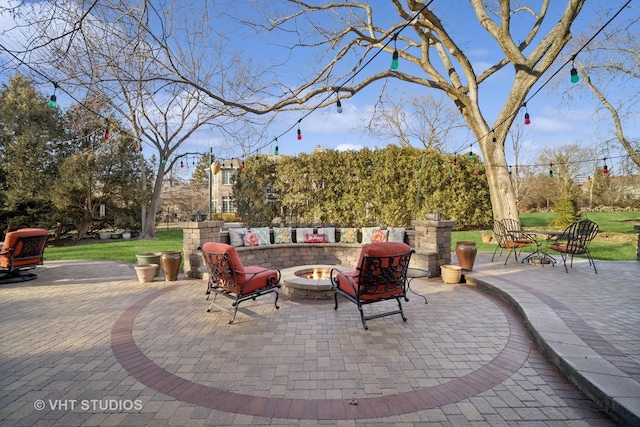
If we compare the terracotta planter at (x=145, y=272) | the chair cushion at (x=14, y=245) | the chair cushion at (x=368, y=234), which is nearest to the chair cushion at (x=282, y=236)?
the chair cushion at (x=368, y=234)

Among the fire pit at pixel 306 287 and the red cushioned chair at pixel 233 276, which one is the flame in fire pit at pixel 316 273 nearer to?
the fire pit at pixel 306 287

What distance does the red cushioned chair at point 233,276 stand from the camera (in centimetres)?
401

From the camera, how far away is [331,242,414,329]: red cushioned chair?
12.1ft

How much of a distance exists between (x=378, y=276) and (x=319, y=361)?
1313 mm

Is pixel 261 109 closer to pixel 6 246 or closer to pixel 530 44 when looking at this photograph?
pixel 6 246

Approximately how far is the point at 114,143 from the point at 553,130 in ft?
74.6

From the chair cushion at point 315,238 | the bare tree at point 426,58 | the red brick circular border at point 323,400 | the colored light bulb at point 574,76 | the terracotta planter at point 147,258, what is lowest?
the red brick circular border at point 323,400

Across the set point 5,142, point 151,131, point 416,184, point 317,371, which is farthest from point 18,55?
point 5,142

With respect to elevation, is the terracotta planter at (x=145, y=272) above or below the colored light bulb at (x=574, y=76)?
below

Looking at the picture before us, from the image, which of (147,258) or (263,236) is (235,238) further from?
(147,258)

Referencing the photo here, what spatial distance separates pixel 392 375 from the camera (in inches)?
104

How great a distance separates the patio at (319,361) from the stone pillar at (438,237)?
5.56ft

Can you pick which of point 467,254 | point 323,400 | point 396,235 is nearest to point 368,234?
point 396,235

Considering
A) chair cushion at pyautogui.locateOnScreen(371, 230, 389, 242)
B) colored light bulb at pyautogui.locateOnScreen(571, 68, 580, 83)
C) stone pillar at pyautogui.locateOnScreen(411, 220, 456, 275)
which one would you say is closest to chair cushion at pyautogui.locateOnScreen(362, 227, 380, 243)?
chair cushion at pyautogui.locateOnScreen(371, 230, 389, 242)
